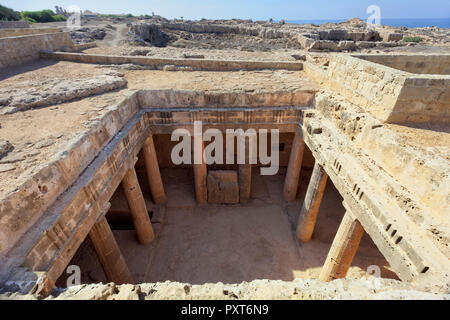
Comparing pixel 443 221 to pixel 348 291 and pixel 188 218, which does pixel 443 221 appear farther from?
pixel 188 218

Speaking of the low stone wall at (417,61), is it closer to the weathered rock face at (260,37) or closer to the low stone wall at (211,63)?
the low stone wall at (211,63)

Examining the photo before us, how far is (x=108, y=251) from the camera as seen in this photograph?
17.3 feet

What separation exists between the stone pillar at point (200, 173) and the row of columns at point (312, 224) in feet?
10.1

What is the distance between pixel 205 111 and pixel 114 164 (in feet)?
9.70

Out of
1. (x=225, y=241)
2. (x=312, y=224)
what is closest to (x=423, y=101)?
(x=312, y=224)

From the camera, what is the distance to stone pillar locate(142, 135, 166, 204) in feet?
24.7

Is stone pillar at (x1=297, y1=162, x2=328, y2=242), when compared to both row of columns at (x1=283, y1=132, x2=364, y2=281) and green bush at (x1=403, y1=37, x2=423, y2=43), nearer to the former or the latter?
row of columns at (x1=283, y1=132, x2=364, y2=281)

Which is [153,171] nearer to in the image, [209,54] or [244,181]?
[244,181]

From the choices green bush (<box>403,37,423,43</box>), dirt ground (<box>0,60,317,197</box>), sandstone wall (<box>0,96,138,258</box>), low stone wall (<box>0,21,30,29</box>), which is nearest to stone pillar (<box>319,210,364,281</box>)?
dirt ground (<box>0,60,317,197</box>)

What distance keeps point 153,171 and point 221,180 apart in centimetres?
246

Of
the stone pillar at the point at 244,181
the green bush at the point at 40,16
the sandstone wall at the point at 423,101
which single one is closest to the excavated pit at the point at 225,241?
the stone pillar at the point at 244,181

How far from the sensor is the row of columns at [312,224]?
4.89m

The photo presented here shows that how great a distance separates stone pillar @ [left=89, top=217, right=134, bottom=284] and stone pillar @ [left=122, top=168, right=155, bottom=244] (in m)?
1.43

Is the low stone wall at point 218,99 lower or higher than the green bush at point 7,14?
lower
